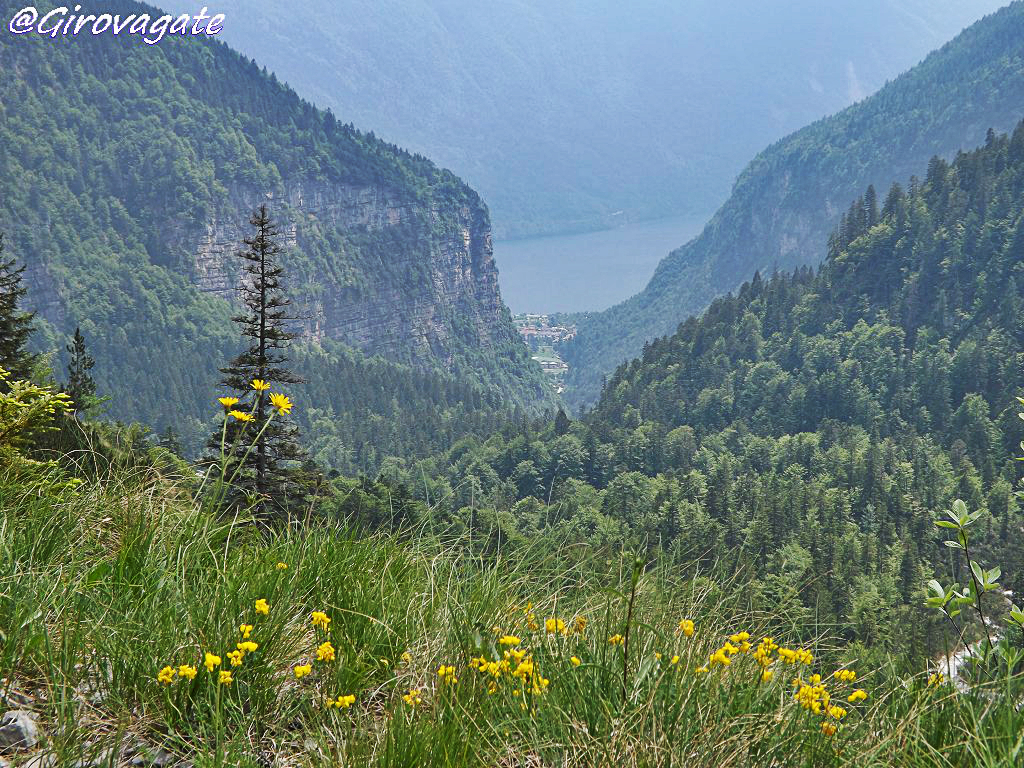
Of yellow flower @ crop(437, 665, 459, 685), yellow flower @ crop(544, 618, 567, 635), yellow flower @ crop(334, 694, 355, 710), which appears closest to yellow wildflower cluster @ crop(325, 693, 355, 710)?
yellow flower @ crop(334, 694, 355, 710)

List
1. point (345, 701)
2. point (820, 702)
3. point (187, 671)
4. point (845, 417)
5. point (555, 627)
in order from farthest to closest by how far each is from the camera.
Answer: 1. point (845, 417)
2. point (555, 627)
3. point (820, 702)
4. point (345, 701)
5. point (187, 671)

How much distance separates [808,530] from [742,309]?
70.5 m

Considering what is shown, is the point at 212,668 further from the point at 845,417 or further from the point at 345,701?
the point at 845,417

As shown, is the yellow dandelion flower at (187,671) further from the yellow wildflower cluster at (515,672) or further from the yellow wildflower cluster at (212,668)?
the yellow wildflower cluster at (515,672)

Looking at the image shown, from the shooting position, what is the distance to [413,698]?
3270 mm

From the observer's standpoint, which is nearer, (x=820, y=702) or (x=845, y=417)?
(x=820, y=702)

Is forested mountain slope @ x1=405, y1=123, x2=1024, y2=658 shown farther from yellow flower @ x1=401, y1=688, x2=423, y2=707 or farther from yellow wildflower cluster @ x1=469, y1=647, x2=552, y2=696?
yellow flower @ x1=401, y1=688, x2=423, y2=707

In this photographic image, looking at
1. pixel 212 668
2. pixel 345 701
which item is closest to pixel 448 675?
pixel 345 701

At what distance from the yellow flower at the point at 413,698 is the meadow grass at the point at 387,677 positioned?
17mm

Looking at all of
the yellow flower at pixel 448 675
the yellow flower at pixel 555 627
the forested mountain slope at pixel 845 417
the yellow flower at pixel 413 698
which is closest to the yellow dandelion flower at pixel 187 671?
the yellow flower at pixel 413 698

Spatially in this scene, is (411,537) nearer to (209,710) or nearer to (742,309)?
(209,710)

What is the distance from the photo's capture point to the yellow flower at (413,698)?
10.6 feet

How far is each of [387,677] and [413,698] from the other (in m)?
0.47

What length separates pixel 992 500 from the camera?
7469 cm
